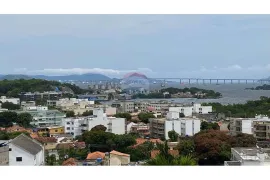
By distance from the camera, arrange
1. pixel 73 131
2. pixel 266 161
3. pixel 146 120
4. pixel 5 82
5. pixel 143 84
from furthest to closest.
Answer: pixel 143 84 < pixel 5 82 < pixel 146 120 < pixel 73 131 < pixel 266 161

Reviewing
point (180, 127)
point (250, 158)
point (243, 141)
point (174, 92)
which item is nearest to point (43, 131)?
point (180, 127)

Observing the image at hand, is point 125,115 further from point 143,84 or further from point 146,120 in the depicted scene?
point 143,84

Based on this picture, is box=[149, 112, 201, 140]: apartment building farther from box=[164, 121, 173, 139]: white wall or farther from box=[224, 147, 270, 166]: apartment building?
box=[224, 147, 270, 166]: apartment building

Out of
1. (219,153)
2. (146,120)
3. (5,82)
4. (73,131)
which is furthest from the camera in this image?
(5,82)

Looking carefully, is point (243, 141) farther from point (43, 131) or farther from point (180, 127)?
point (43, 131)

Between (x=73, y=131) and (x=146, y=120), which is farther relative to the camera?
(x=146, y=120)

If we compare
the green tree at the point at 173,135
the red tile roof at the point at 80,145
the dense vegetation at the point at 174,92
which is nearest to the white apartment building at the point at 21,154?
the red tile roof at the point at 80,145
